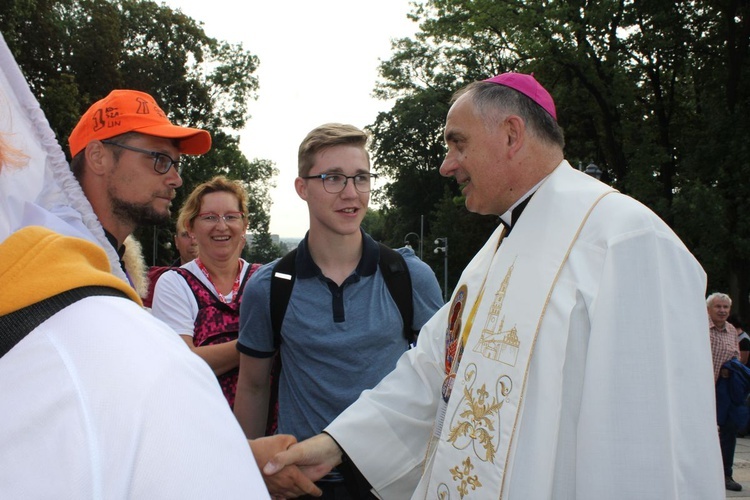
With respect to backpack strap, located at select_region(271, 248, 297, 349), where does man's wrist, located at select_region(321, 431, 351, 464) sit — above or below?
below

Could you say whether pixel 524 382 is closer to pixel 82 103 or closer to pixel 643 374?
pixel 643 374

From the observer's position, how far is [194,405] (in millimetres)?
729

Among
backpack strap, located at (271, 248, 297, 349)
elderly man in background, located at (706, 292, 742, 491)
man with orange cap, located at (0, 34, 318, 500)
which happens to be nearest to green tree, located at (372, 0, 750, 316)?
elderly man in background, located at (706, 292, 742, 491)

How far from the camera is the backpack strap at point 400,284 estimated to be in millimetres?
2838

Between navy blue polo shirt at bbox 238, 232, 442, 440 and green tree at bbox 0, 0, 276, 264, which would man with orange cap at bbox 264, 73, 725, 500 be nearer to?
navy blue polo shirt at bbox 238, 232, 442, 440

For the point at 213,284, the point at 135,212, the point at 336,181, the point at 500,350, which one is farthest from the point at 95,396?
the point at 213,284

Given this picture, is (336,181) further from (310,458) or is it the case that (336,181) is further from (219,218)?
(219,218)

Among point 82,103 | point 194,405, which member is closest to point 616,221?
point 194,405

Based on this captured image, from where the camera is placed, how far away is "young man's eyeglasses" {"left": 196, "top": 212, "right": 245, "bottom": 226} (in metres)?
3.99

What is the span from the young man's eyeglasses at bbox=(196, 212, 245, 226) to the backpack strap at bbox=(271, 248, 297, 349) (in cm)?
118

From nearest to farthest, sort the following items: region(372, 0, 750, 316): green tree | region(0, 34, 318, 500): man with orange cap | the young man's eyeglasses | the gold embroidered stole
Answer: region(0, 34, 318, 500): man with orange cap
the gold embroidered stole
the young man's eyeglasses
region(372, 0, 750, 316): green tree

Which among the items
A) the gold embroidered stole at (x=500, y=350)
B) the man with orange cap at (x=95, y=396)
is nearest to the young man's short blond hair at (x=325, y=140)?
the gold embroidered stole at (x=500, y=350)

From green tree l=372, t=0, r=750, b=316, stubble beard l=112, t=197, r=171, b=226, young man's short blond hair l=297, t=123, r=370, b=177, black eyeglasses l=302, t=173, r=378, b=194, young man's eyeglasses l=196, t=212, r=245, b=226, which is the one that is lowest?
stubble beard l=112, t=197, r=171, b=226

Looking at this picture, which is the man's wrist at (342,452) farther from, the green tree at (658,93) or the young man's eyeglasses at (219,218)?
the green tree at (658,93)
